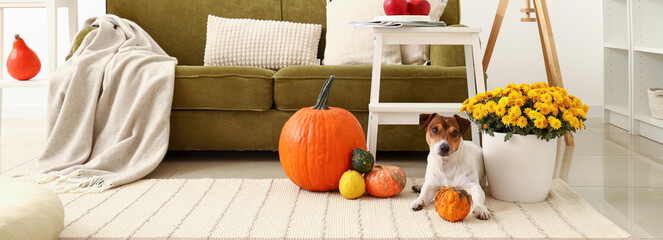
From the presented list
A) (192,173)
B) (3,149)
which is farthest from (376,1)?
(3,149)

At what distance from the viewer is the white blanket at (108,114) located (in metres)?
2.42

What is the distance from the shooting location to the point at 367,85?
2.62 meters

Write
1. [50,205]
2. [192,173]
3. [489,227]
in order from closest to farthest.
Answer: [50,205] → [489,227] → [192,173]

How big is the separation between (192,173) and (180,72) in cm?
45

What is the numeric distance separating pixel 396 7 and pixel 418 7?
0.32ft


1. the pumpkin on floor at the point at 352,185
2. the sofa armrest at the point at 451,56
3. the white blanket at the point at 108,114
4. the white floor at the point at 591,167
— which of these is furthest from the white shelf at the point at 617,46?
the white blanket at the point at 108,114

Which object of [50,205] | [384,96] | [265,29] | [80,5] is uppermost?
[80,5]

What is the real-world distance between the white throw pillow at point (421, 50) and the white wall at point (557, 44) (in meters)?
0.97

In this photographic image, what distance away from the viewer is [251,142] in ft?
8.80

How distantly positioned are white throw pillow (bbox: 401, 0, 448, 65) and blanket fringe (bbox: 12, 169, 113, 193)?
1.56m

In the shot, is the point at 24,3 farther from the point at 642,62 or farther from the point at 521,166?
the point at 642,62

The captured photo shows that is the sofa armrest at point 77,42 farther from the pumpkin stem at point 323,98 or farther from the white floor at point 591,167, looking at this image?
the pumpkin stem at point 323,98

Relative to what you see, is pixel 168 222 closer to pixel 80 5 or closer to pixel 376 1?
pixel 376 1

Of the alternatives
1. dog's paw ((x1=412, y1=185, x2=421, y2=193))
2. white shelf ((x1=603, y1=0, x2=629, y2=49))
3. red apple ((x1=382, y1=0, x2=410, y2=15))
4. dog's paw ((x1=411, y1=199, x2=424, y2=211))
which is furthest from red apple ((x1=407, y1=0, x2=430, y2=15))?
white shelf ((x1=603, y1=0, x2=629, y2=49))
